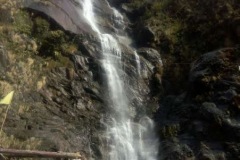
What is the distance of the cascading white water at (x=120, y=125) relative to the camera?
540 inches

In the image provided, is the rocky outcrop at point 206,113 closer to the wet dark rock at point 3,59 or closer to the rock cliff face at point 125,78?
the rock cliff face at point 125,78

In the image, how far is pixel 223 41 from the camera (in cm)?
1747

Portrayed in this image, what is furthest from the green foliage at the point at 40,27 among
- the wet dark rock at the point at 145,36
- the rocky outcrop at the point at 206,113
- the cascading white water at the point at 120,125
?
the rocky outcrop at the point at 206,113

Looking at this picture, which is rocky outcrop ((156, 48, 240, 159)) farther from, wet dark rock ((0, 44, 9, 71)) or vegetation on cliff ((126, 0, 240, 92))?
wet dark rock ((0, 44, 9, 71))

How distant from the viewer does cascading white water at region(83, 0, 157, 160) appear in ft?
45.0

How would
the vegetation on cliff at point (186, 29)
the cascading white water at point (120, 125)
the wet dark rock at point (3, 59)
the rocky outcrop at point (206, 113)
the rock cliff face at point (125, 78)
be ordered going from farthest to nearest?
the vegetation on cliff at point (186, 29) → the cascading white water at point (120, 125) → the wet dark rock at point (3, 59) → the rocky outcrop at point (206, 113) → the rock cliff face at point (125, 78)

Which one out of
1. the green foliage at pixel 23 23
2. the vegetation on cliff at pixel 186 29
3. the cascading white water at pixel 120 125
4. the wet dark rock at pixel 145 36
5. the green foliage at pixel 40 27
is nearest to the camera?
the cascading white water at pixel 120 125

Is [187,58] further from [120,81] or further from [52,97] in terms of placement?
[52,97]

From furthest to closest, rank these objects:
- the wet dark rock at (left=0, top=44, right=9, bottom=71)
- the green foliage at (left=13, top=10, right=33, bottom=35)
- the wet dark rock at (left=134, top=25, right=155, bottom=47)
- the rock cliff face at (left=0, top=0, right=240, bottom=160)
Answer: the wet dark rock at (left=134, top=25, right=155, bottom=47)
the green foliage at (left=13, top=10, right=33, bottom=35)
the wet dark rock at (left=0, top=44, right=9, bottom=71)
the rock cliff face at (left=0, top=0, right=240, bottom=160)

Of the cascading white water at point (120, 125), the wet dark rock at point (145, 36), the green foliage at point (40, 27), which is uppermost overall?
the wet dark rock at point (145, 36)

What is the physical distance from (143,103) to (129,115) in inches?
44.5

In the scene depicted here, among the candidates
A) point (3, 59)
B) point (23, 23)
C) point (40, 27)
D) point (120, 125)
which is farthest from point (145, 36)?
point (3, 59)

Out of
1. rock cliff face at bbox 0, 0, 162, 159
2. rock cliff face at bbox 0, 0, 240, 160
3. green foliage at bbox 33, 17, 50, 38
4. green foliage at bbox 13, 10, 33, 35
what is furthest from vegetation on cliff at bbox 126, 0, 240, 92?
green foliage at bbox 13, 10, 33, 35

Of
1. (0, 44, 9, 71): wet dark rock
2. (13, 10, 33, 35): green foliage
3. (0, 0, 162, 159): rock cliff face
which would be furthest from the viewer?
(13, 10, 33, 35): green foliage
